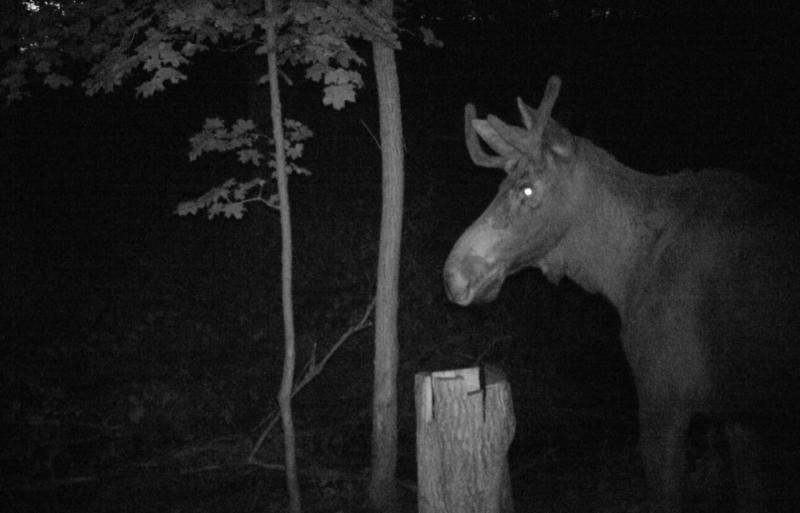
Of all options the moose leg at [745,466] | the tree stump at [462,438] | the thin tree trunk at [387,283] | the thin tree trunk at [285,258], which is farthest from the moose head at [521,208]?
the moose leg at [745,466]

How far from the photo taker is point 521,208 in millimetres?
4598

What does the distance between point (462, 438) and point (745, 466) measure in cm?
189

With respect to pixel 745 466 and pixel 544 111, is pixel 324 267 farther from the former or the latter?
pixel 745 466

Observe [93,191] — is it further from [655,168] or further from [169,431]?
[655,168]

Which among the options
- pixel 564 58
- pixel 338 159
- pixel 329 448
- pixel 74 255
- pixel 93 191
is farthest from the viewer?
pixel 338 159

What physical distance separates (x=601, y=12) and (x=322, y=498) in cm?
1107

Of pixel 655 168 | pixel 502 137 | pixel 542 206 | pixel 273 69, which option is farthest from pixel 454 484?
pixel 655 168

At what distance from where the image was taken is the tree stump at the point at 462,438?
4.30 m

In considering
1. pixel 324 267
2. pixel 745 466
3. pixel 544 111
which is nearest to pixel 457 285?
pixel 544 111

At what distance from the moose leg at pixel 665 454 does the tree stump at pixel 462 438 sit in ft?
2.70

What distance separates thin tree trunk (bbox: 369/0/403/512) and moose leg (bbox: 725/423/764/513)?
7.87ft

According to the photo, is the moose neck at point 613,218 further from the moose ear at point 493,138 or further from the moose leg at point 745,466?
the moose leg at point 745,466

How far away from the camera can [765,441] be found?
4.54m

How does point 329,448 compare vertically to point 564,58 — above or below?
below
